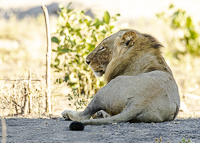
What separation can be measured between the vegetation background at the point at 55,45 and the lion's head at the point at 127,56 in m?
0.30

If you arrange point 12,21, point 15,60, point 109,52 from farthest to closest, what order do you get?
1. point 12,21
2. point 15,60
3. point 109,52

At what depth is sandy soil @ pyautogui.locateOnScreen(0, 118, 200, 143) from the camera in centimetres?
345

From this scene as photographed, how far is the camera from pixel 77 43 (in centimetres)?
792

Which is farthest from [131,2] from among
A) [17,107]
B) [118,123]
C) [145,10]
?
[118,123]

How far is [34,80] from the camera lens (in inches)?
239

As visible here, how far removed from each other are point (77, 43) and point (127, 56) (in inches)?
111

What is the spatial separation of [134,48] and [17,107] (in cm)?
261

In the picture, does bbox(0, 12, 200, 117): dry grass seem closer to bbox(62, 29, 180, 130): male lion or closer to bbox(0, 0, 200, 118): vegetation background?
bbox(0, 0, 200, 118): vegetation background

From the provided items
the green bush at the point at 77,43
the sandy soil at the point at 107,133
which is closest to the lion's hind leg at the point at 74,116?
the sandy soil at the point at 107,133

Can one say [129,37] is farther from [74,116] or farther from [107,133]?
[107,133]

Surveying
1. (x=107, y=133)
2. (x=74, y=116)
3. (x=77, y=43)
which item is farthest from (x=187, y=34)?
(x=107, y=133)

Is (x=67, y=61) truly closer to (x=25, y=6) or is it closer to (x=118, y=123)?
(x=118, y=123)

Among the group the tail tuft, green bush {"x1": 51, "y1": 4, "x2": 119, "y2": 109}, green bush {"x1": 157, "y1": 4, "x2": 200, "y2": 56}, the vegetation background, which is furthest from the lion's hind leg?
green bush {"x1": 157, "y1": 4, "x2": 200, "y2": 56}

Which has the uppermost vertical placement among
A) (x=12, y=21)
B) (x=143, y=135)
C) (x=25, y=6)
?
(x=25, y=6)
